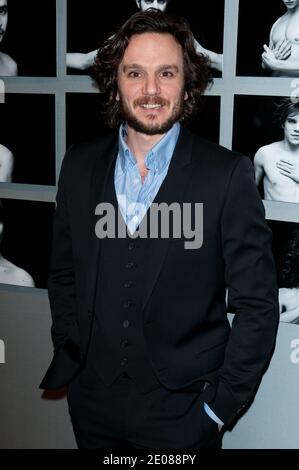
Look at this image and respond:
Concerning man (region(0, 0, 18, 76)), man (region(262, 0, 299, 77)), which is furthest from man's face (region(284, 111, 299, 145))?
man (region(0, 0, 18, 76))

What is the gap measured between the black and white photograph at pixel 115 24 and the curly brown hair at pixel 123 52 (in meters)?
0.06

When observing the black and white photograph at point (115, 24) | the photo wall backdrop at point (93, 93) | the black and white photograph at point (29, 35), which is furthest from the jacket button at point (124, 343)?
the black and white photograph at point (29, 35)

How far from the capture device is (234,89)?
5.71 ft

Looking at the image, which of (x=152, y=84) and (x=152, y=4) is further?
(x=152, y=4)

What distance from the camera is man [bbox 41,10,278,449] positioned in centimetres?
147

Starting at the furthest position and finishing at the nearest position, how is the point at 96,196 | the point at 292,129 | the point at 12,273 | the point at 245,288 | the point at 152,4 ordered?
the point at 12,273
the point at 152,4
the point at 292,129
the point at 96,196
the point at 245,288

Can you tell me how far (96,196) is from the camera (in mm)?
1572

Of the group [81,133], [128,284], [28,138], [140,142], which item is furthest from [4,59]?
[128,284]

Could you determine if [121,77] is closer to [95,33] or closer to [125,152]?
[125,152]

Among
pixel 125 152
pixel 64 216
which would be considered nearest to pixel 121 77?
pixel 125 152

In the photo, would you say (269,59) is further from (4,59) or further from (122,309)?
(4,59)

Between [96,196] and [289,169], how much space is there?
→ 0.58 m

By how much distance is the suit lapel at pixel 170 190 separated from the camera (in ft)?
4.76

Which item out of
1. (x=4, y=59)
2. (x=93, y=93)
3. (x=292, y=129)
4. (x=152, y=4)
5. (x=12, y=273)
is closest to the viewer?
(x=292, y=129)
